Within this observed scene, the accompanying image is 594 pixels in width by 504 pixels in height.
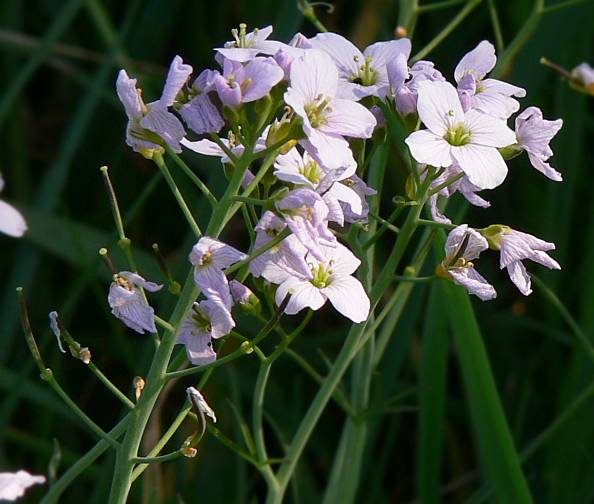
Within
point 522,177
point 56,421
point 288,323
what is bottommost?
point 56,421

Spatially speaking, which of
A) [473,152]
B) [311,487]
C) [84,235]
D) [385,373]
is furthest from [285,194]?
[84,235]

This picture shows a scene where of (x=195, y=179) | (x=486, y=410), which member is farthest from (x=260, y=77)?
(x=486, y=410)

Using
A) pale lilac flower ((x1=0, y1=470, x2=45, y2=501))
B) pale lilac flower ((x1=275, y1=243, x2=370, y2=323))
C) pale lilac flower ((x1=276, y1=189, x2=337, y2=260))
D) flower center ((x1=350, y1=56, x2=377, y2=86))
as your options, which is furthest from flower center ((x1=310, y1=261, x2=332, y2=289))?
pale lilac flower ((x1=0, y1=470, x2=45, y2=501))

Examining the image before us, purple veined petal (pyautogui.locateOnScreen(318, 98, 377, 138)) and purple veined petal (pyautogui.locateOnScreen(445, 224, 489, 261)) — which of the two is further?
purple veined petal (pyautogui.locateOnScreen(445, 224, 489, 261))

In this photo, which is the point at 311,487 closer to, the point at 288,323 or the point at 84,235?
the point at 288,323

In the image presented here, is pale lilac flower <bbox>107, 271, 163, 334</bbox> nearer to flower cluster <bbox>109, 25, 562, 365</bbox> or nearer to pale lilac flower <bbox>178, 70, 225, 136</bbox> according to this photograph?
flower cluster <bbox>109, 25, 562, 365</bbox>
